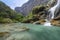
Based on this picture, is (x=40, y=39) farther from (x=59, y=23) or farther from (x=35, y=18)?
(x=35, y=18)

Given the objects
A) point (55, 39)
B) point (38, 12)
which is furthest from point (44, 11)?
point (55, 39)

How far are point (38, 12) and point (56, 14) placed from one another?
2679 centimetres

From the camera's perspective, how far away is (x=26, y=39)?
22.8 metres

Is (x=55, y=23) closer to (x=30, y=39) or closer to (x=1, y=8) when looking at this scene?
(x=30, y=39)

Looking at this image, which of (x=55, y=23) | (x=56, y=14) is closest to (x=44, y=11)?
(x=56, y=14)

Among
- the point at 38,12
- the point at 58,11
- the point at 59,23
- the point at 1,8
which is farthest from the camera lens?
the point at 1,8

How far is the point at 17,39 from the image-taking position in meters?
22.5

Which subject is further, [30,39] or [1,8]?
[1,8]

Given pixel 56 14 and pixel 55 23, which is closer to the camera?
pixel 55 23

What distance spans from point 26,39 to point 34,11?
77.0m

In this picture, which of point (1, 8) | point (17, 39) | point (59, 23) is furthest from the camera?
point (1, 8)

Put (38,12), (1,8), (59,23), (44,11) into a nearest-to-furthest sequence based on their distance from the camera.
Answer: (59,23), (44,11), (38,12), (1,8)

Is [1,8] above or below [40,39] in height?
above

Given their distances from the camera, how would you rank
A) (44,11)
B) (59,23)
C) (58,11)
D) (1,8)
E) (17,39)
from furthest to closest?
(1,8), (44,11), (58,11), (59,23), (17,39)
